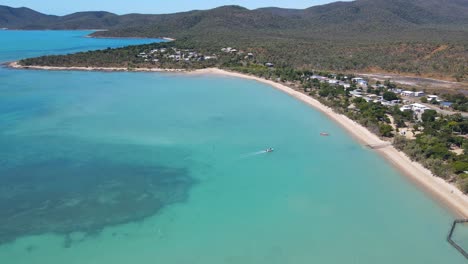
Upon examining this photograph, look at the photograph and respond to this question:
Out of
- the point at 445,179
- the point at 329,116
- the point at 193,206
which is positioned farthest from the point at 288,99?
the point at 193,206

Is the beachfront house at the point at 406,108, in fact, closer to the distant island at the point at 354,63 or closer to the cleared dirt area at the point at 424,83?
the distant island at the point at 354,63

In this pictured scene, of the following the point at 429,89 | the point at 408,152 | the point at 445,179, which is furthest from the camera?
the point at 429,89

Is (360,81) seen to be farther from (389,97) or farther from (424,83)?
(389,97)

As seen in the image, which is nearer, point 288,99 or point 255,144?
point 255,144

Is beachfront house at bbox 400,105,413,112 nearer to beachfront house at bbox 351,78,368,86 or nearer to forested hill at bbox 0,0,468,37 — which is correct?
beachfront house at bbox 351,78,368,86

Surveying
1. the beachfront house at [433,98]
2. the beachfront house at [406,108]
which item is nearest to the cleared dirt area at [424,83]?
the beachfront house at [433,98]

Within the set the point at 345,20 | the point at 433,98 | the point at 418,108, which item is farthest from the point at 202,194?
the point at 345,20

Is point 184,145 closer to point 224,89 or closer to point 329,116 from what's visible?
point 329,116
